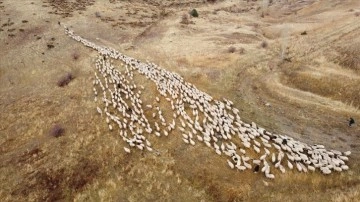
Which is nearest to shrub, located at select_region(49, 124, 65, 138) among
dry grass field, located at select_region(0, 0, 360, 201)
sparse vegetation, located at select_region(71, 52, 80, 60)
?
dry grass field, located at select_region(0, 0, 360, 201)

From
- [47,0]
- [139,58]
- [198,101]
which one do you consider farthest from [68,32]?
[198,101]

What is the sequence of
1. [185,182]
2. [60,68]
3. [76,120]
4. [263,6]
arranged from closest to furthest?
[185,182]
[76,120]
[60,68]
[263,6]

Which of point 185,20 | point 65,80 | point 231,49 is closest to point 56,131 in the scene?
point 65,80

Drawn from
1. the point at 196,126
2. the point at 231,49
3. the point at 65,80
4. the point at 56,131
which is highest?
the point at 231,49

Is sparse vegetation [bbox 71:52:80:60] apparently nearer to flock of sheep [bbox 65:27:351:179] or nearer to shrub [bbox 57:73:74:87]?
shrub [bbox 57:73:74:87]

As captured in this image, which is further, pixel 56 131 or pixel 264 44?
pixel 264 44

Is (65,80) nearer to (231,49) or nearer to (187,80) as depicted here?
(187,80)

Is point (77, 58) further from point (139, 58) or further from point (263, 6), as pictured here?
point (263, 6)
